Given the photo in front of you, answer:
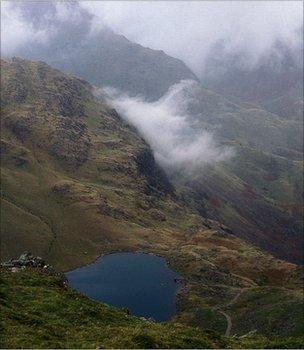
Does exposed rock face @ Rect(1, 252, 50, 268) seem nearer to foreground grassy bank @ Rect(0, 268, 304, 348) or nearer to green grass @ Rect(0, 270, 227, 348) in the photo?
foreground grassy bank @ Rect(0, 268, 304, 348)

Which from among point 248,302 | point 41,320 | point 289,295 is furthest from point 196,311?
point 41,320

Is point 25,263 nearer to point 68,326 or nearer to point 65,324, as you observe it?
point 65,324

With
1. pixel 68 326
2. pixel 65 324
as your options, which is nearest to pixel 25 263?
pixel 65 324

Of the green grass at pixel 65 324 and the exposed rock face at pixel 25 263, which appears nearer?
the green grass at pixel 65 324

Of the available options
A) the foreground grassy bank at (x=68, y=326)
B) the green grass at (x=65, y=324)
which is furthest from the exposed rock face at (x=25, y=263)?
the green grass at (x=65, y=324)

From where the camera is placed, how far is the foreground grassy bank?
147ft

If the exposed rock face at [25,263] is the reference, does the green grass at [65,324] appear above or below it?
below

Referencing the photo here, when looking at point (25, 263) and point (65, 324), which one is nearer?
point (65, 324)

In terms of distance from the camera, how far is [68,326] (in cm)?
5131

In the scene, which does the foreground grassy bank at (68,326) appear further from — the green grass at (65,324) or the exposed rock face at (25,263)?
the exposed rock face at (25,263)

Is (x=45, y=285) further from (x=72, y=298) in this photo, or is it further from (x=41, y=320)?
(x=41, y=320)

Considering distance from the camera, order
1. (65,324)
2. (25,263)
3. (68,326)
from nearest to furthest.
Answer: (68,326), (65,324), (25,263)

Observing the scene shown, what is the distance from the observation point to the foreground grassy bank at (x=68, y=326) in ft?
147

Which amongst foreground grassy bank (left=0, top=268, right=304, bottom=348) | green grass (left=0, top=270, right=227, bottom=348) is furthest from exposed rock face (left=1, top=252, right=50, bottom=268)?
green grass (left=0, top=270, right=227, bottom=348)
